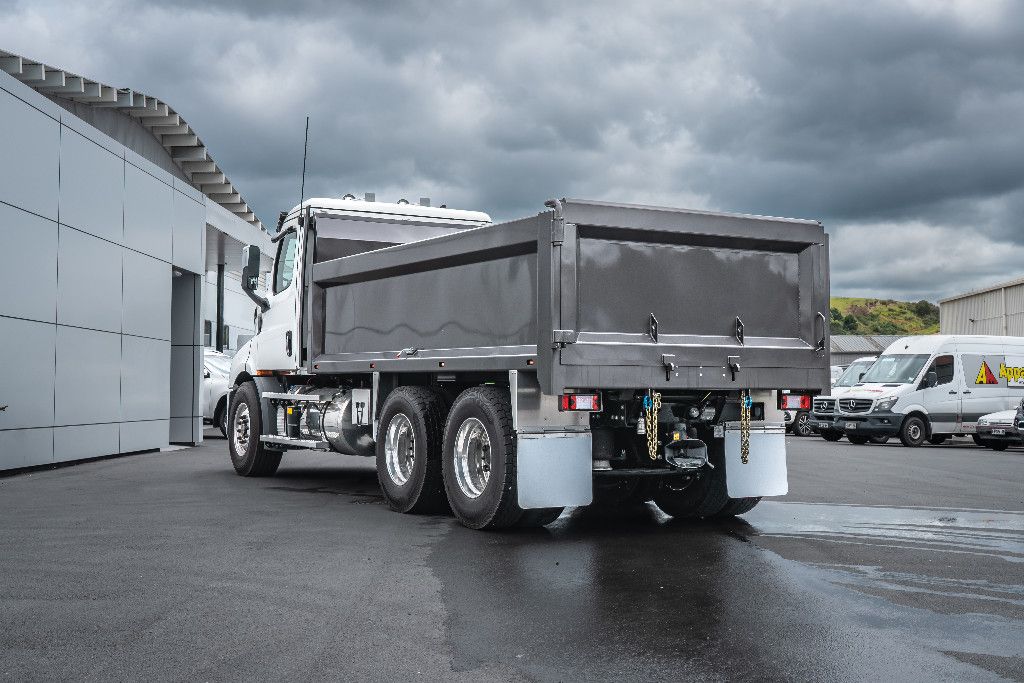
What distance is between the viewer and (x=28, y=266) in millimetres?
14961

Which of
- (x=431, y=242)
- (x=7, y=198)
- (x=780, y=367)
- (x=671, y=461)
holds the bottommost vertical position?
(x=671, y=461)

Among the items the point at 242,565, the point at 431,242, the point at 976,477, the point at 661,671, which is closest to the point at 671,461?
the point at 431,242

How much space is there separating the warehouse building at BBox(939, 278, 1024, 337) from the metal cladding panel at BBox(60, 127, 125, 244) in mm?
41004

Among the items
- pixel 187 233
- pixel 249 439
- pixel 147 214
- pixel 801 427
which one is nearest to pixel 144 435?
pixel 147 214

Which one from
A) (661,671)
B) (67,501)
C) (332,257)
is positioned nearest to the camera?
(661,671)

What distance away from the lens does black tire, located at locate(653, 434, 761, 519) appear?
9602 millimetres

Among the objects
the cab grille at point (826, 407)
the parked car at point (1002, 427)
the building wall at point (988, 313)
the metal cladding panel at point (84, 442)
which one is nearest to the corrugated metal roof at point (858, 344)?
the building wall at point (988, 313)

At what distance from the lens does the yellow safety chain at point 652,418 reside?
338 inches

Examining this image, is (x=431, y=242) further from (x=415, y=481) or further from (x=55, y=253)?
(x=55, y=253)

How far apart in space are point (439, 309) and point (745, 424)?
288 cm

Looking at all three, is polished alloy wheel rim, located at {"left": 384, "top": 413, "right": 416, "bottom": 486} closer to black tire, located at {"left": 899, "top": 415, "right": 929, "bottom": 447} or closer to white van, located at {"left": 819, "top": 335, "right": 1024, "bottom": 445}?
white van, located at {"left": 819, "top": 335, "right": 1024, "bottom": 445}

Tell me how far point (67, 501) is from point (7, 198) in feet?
16.2

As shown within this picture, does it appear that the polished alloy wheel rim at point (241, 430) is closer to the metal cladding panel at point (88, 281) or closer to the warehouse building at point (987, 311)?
the metal cladding panel at point (88, 281)

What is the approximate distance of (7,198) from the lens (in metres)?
14.4
